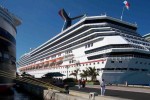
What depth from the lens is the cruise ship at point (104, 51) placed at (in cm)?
4872

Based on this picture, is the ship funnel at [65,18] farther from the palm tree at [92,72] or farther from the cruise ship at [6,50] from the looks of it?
the cruise ship at [6,50]

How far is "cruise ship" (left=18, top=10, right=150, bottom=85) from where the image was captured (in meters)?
48.7

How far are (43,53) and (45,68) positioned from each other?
6350 mm

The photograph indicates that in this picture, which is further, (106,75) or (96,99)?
(106,75)

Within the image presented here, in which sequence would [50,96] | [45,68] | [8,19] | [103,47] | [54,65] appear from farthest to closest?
[45,68] → [54,65] → [103,47] → [8,19] → [50,96]

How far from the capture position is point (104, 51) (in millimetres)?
50281

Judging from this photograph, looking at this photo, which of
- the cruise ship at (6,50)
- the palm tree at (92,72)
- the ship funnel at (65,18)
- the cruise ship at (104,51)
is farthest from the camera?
the ship funnel at (65,18)

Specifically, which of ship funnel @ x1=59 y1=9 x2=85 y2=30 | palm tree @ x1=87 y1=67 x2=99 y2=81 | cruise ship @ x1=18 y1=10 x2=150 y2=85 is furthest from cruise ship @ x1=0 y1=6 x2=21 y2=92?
ship funnel @ x1=59 y1=9 x2=85 y2=30

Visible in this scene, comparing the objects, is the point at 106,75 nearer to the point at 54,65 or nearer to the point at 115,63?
the point at 115,63

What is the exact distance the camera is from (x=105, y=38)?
52906 millimetres

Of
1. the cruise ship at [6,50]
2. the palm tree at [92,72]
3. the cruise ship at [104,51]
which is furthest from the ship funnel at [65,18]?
the cruise ship at [6,50]

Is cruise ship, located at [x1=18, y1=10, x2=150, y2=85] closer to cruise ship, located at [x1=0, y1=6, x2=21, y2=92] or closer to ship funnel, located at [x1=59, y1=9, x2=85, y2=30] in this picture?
ship funnel, located at [x1=59, y1=9, x2=85, y2=30]

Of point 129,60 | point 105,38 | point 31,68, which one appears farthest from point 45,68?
point 129,60

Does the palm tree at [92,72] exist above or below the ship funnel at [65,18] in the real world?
below
